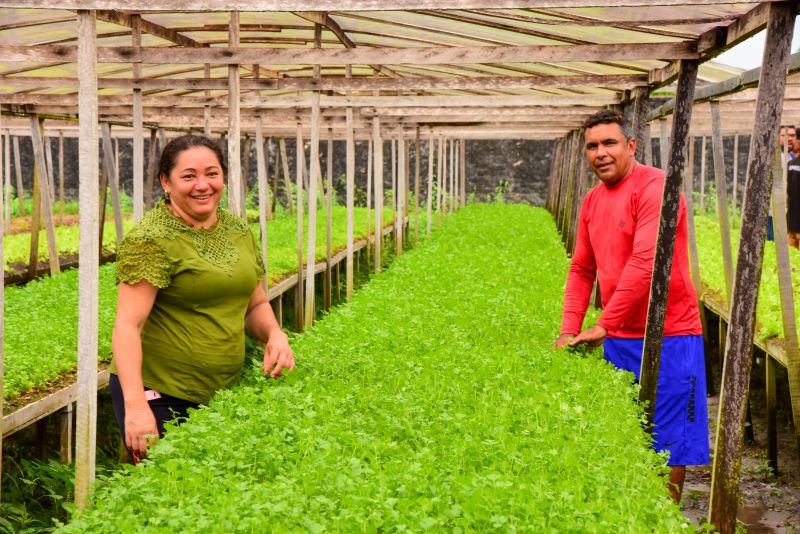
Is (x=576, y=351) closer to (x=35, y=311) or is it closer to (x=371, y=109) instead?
(x=35, y=311)

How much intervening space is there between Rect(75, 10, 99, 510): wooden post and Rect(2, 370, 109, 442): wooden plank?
1.31m

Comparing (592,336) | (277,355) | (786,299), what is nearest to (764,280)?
(786,299)

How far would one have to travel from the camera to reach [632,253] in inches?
195

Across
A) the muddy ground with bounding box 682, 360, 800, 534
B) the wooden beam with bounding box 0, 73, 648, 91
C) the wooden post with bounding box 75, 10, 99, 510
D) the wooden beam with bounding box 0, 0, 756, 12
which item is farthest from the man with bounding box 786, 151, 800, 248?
the wooden post with bounding box 75, 10, 99, 510

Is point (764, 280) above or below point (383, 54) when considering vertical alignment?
below

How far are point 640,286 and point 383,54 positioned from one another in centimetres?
288

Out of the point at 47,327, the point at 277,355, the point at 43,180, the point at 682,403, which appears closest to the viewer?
the point at 277,355

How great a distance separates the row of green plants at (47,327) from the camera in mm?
6559

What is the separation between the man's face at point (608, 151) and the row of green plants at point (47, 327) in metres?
4.15

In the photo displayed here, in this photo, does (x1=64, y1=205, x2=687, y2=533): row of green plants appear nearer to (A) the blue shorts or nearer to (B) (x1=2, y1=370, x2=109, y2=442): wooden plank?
(A) the blue shorts

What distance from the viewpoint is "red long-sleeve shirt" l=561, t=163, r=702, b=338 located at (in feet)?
16.1

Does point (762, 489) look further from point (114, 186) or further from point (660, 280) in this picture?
point (114, 186)

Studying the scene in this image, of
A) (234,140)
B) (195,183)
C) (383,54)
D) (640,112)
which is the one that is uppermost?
(383,54)

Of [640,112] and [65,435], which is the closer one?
[65,435]
